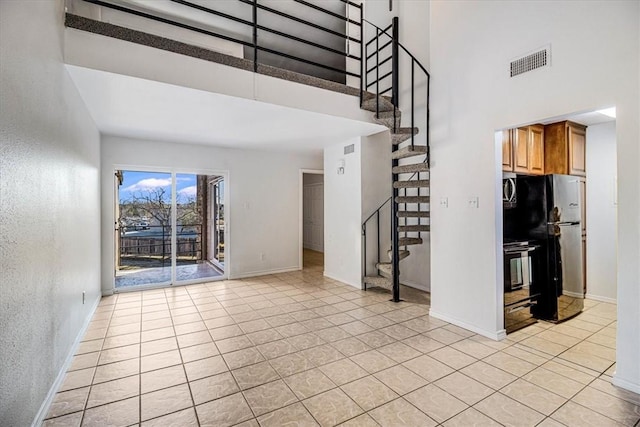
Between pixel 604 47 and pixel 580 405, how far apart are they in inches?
99.2

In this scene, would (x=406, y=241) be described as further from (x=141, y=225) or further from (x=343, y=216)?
(x=141, y=225)

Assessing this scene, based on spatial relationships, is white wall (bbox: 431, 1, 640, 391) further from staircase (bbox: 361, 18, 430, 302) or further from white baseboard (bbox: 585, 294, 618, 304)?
white baseboard (bbox: 585, 294, 618, 304)

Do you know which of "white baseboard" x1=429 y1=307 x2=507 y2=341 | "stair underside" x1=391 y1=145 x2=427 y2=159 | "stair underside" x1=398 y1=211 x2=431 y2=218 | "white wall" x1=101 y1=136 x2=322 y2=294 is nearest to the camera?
"white baseboard" x1=429 y1=307 x2=507 y2=341

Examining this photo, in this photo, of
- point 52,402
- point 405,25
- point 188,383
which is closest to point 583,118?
point 405,25

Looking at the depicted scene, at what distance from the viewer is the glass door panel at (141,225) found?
512cm

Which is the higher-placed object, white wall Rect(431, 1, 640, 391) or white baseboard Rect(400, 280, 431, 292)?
white wall Rect(431, 1, 640, 391)

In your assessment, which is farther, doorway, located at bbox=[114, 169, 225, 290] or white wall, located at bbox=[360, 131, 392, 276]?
doorway, located at bbox=[114, 169, 225, 290]

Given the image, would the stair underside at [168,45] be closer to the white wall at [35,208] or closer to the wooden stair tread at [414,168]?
the white wall at [35,208]

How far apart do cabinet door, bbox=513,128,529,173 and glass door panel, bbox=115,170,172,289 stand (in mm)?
5026

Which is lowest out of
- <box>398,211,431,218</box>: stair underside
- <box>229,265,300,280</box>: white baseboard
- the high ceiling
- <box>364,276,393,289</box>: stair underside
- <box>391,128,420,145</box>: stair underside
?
<box>229,265,300,280</box>: white baseboard

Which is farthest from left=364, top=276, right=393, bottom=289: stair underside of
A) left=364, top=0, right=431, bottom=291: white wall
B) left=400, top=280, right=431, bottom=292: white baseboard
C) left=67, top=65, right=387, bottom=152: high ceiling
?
left=67, top=65, right=387, bottom=152: high ceiling

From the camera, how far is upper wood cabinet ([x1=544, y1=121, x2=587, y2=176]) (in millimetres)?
3859

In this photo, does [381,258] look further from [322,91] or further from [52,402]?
[52,402]

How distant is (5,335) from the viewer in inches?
56.0
